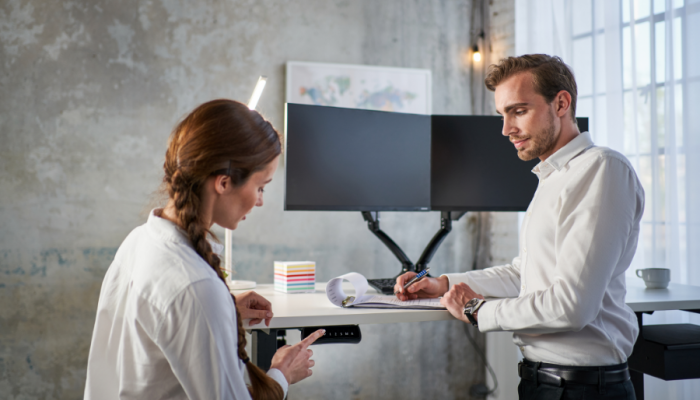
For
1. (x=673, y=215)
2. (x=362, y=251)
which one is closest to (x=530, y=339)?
(x=673, y=215)

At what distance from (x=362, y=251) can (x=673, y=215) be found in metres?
1.56

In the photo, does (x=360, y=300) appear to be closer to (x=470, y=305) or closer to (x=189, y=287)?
(x=470, y=305)

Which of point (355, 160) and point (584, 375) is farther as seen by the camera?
point (355, 160)

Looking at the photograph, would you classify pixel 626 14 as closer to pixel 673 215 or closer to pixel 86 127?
pixel 673 215

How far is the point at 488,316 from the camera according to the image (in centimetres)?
143

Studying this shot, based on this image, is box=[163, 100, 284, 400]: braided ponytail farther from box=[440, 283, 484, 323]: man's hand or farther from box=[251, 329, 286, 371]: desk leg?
box=[440, 283, 484, 323]: man's hand

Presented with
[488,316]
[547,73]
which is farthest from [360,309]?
[547,73]

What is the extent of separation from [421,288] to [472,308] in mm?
293

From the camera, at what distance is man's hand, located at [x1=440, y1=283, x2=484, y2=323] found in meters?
1.55

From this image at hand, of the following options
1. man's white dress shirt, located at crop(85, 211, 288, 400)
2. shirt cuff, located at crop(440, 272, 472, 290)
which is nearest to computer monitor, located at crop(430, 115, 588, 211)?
shirt cuff, located at crop(440, 272, 472, 290)

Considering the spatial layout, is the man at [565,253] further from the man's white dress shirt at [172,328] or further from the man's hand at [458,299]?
the man's white dress shirt at [172,328]

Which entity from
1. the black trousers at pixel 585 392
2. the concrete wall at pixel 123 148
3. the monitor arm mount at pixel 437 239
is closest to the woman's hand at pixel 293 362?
the black trousers at pixel 585 392

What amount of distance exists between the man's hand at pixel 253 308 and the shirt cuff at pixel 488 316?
564mm

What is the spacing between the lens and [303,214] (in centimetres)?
306
